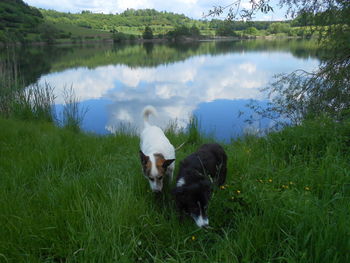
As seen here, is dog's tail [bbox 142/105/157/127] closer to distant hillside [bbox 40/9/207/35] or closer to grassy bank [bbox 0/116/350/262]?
→ grassy bank [bbox 0/116/350/262]

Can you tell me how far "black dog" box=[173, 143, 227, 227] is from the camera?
2412 mm

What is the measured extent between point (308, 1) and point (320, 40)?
1.07m

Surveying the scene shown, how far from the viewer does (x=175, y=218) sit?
254cm

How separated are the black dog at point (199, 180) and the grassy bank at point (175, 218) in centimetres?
15

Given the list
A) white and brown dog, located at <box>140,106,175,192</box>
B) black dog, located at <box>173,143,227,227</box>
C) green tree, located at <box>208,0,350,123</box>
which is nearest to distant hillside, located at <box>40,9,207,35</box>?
green tree, located at <box>208,0,350,123</box>

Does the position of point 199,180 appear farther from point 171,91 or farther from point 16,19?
point 16,19

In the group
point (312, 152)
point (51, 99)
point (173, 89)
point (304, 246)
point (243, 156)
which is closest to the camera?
point (304, 246)

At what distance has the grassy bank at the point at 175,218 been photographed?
195 centimetres

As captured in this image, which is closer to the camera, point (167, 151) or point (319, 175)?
point (319, 175)

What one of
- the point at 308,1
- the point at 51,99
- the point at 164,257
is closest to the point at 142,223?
the point at 164,257

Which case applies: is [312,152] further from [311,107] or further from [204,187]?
[311,107]

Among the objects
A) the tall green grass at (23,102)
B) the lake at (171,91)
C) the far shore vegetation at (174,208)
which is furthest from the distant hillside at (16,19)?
the far shore vegetation at (174,208)

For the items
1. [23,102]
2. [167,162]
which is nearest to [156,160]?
[167,162]

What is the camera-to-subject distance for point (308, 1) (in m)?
5.99
